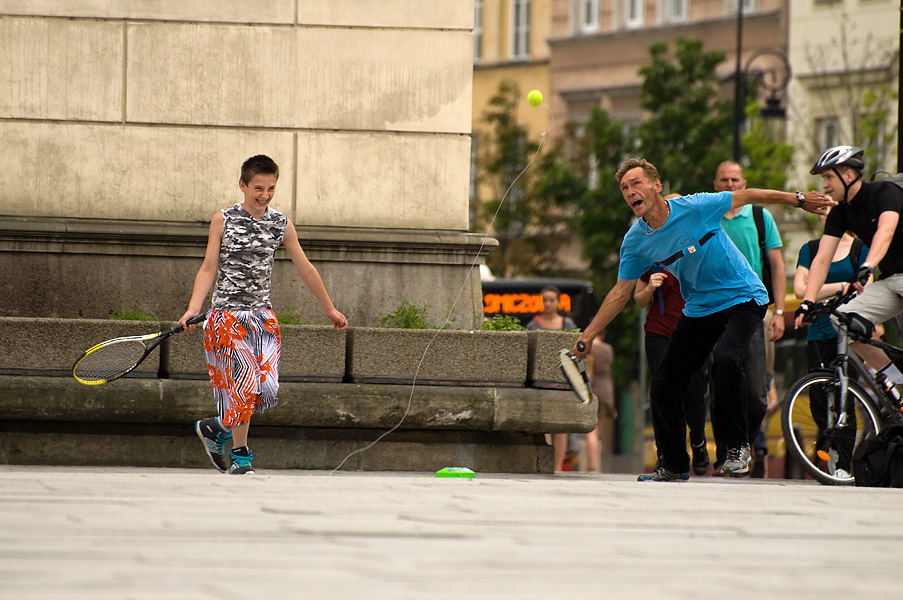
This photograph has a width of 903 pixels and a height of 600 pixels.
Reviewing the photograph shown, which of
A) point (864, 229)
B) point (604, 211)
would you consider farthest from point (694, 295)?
point (604, 211)

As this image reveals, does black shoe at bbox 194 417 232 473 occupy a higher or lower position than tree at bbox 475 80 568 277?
lower

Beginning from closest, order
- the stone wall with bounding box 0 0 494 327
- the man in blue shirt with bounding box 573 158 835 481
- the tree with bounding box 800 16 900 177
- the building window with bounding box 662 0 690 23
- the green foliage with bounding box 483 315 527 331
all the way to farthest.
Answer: the man in blue shirt with bounding box 573 158 835 481 < the green foliage with bounding box 483 315 527 331 < the stone wall with bounding box 0 0 494 327 < the tree with bounding box 800 16 900 177 < the building window with bounding box 662 0 690 23

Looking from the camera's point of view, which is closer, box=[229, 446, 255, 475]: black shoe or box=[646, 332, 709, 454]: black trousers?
box=[229, 446, 255, 475]: black shoe

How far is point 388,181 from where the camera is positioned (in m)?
10.7

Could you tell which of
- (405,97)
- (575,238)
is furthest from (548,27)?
(405,97)

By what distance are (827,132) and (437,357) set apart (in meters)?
28.6

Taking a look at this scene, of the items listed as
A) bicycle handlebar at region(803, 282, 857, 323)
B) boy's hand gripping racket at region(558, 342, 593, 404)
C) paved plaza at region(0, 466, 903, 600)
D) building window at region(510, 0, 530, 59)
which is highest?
building window at region(510, 0, 530, 59)

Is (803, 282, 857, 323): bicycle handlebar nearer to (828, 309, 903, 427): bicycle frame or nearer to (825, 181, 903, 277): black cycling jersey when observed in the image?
(828, 309, 903, 427): bicycle frame

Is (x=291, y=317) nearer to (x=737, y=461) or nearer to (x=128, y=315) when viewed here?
(x=128, y=315)

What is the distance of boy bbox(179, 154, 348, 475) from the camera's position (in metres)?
8.15

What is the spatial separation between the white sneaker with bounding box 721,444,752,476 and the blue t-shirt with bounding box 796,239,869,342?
56.3 inches

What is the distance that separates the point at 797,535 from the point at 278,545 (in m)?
1.86

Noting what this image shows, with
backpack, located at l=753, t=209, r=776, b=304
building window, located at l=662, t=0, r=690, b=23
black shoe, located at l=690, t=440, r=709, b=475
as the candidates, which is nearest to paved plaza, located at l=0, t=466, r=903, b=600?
black shoe, located at l=690, t=440, r=709, b=475

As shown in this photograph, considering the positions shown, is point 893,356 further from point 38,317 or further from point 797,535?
point 38,317
